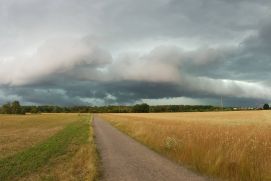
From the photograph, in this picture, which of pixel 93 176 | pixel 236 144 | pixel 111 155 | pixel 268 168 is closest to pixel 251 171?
pixel 268 168

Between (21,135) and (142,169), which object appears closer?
(142,169)

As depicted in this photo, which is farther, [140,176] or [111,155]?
[111,155]

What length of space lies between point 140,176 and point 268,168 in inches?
178

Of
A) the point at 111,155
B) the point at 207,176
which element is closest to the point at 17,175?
the point at 111,155

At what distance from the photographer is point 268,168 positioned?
12133mm

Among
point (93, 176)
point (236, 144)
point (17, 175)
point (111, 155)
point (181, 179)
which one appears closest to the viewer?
point (181, 179)

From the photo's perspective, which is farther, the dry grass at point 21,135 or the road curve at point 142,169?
the dry grass at point 21,135

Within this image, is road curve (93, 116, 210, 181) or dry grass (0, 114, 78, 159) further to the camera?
dry grass (0, 114, 78, 159)

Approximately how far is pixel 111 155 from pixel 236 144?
23.3 ft

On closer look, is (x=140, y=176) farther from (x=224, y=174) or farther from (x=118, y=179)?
(x=224, y=174)

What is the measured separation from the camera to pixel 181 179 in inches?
473

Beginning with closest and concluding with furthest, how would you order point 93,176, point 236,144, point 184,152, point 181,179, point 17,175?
point 181,179
point 93,176
point 17,175
point 236,144
point 184,152

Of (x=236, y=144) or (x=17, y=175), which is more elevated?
(x=236, y=144)

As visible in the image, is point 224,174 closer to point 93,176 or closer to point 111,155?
point 93,176
